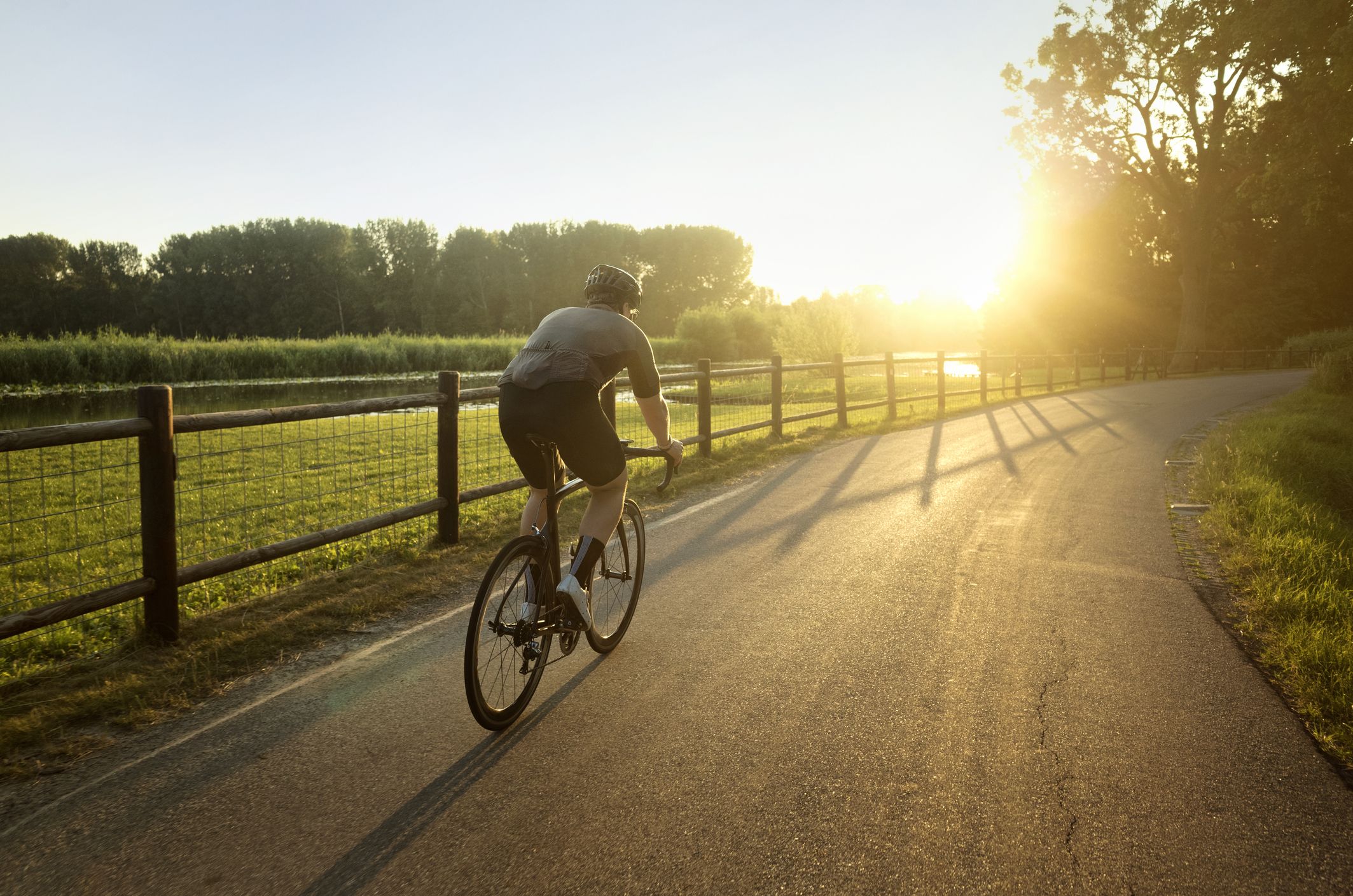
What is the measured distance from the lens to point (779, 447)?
13.1 meters

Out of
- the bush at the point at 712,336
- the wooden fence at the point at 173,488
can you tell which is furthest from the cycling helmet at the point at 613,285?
the bush at the point at 712,336

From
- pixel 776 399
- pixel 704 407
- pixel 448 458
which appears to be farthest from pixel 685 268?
pixel 448 458

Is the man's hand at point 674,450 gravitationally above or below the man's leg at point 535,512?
above

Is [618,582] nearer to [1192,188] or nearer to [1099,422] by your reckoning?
[1099,422]

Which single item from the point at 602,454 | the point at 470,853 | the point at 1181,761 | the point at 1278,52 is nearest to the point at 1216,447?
the point at 1181,761

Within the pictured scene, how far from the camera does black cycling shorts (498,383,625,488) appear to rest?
352 cm

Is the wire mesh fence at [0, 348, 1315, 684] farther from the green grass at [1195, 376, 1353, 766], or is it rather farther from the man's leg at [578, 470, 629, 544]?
the green grass at [1195, 376, 1353, 766]

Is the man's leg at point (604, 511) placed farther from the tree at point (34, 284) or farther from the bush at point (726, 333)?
the tree at point (34, 284)

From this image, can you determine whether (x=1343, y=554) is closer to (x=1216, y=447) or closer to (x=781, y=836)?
(x=781, y=836)

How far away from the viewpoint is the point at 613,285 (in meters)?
3.79

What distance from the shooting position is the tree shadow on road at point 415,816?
8.19 ft

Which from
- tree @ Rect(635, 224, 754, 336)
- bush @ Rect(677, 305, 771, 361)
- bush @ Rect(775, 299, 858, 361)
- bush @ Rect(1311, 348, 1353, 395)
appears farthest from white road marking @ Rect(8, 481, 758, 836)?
tree @ Rect(635, 224, 754, 336)

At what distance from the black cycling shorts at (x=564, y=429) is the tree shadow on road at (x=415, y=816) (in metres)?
1.08

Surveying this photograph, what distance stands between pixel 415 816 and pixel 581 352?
1834 mm
